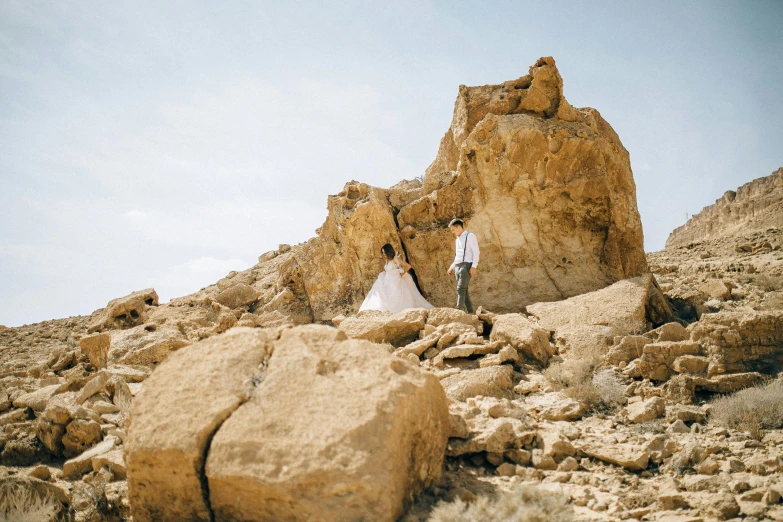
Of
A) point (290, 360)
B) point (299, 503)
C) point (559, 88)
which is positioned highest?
point (559, 88)

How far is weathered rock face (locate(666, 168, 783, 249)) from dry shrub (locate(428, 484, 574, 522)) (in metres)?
29.0

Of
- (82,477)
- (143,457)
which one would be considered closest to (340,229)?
(82,477)

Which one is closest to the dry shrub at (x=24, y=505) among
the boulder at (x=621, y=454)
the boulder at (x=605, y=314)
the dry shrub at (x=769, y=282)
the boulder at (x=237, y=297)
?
the boulder at (x=621, y=454)

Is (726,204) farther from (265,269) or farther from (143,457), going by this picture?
(143,457)

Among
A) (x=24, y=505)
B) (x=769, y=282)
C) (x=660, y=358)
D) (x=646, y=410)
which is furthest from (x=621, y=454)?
(x=769, y=282)

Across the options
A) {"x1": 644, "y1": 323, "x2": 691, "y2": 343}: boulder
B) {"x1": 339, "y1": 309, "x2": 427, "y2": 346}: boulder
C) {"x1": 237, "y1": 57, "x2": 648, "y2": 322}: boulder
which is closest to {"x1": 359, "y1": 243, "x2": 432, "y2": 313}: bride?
{"x1": 237, "y1": 57, "x2": 648, "y2": 322}: boulder

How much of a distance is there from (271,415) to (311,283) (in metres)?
7.06

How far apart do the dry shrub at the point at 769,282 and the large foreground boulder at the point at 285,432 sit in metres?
7.46

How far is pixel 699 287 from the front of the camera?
27.0 feet

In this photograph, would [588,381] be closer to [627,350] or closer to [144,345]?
[627,350]

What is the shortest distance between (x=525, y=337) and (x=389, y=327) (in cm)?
190

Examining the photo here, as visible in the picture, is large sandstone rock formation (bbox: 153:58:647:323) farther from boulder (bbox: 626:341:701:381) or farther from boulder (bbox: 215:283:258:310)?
boulder (bbox: 626:341:701:381)

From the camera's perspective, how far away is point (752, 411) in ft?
13.8

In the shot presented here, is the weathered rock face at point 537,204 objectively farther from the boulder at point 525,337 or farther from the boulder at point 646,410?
the boulder at point 646,410
